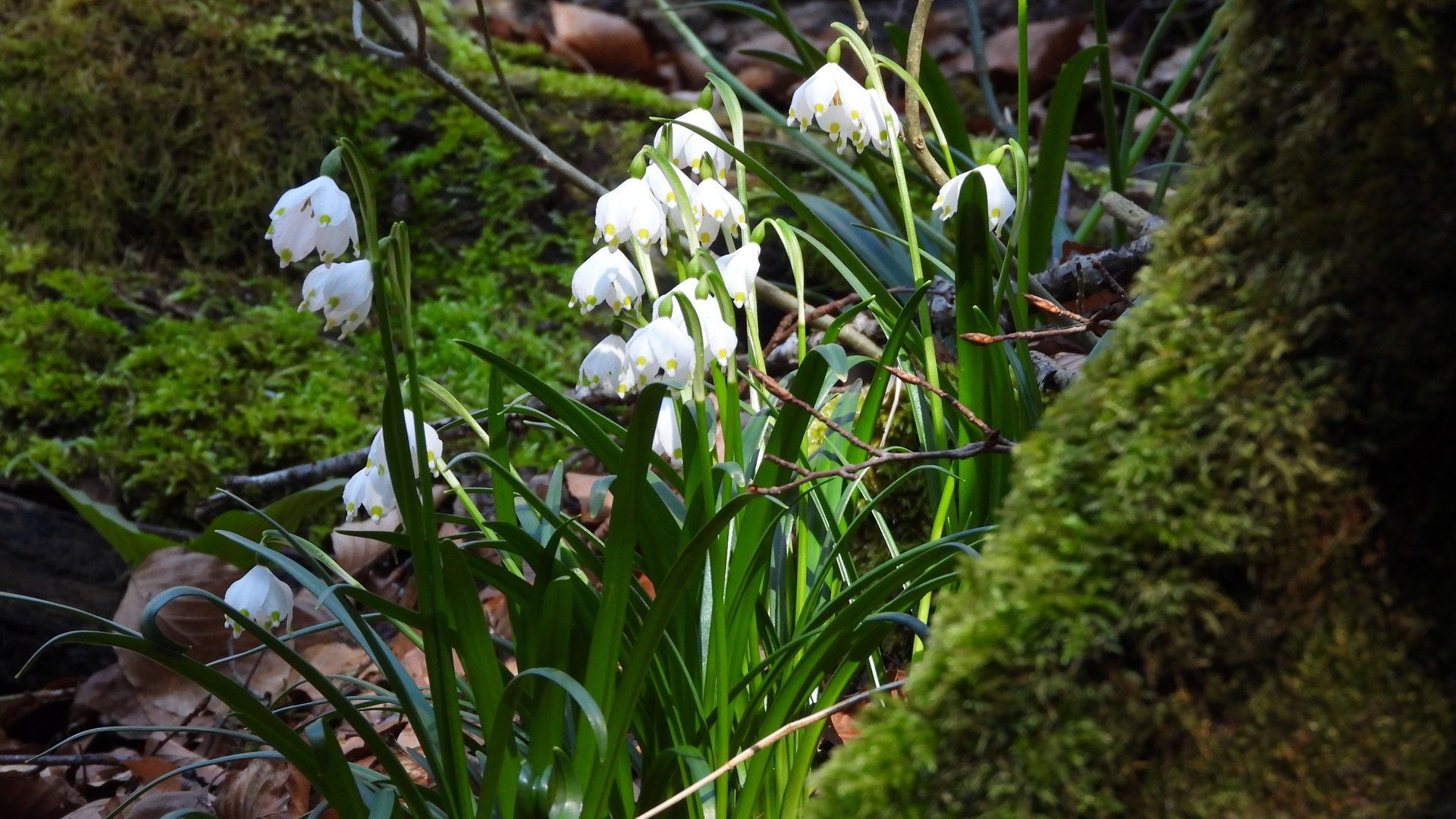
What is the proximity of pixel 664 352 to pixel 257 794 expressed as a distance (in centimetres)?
97

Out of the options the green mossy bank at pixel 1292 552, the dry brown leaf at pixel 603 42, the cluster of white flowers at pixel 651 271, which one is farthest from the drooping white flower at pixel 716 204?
the dry brown leaf at pixel 603 42

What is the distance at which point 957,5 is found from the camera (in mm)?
4410

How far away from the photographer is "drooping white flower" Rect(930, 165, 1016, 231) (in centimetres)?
119

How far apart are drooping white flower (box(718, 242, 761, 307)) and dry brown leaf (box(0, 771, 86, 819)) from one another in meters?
1.24

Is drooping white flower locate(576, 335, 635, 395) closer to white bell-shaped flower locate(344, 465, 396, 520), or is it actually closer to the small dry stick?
white bell-shaped flower locate(344, 465, 396, 520)

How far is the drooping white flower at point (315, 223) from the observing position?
38.2 inches

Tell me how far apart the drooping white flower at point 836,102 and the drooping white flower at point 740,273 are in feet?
0.65

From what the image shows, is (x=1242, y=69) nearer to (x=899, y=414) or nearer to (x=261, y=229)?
(x=899, y=414)

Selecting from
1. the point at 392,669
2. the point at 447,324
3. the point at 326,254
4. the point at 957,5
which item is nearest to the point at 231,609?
the point at 392,669

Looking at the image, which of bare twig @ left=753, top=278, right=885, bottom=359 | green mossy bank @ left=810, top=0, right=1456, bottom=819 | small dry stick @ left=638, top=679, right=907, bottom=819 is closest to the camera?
green mossy bank @ left=810, top=0, right=1456, bottom=819

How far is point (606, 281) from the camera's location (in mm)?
1144

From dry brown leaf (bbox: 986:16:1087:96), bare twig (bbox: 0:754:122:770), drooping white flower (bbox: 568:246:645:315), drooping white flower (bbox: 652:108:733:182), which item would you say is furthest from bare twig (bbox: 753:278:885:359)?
dry brown leaf (bbox: 986:16:1087:96)

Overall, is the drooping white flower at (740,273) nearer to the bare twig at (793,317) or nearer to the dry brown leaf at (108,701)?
the bare twig at (793,317)

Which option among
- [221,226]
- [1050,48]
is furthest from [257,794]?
[1050,48]
